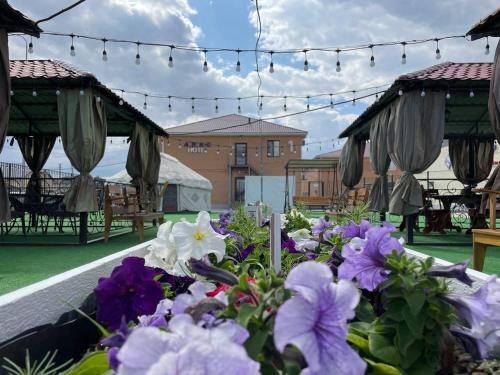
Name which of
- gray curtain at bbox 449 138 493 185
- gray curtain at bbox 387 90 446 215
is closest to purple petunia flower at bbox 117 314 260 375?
gray curtain at bbox 387 90 446 215

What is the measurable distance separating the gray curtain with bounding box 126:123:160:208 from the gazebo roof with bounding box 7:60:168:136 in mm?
271

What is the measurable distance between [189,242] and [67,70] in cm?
680

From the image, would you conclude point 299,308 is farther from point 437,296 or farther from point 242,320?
point 437,296

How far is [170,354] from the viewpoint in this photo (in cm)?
32

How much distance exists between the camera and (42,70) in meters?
6.84

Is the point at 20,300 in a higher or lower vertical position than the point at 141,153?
lower

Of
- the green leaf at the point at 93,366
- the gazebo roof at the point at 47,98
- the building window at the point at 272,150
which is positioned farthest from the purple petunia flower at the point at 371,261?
the building window at the point at 272,150

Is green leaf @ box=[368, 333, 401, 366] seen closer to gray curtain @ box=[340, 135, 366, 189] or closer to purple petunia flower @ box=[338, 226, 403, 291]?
purple petunia flower @ box=[338, 226, 403, 291]

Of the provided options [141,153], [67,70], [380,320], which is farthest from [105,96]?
[380,320]

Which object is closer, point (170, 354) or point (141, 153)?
point (170, 354)

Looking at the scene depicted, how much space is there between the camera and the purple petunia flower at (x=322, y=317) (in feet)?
1.27

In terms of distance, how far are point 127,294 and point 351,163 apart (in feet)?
35.3

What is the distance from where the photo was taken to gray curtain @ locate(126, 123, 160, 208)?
9430 mm

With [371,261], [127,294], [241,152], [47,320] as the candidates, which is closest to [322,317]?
[371,261]
